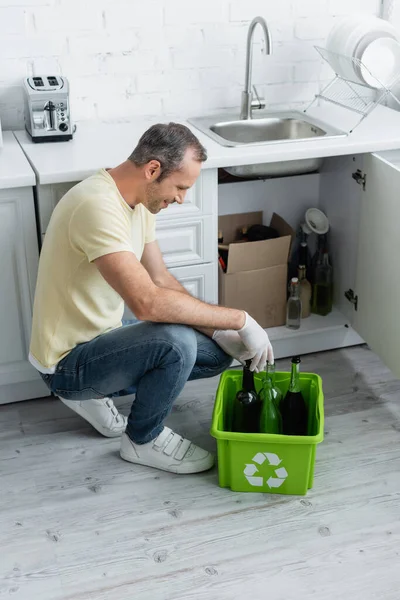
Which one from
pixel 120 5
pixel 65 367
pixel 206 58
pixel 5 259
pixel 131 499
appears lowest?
pixel 131 499

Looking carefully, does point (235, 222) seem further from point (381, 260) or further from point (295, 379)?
point (295, 379)

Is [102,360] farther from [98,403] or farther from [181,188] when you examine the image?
[181,188]

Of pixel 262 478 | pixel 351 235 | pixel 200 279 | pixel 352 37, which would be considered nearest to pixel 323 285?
pixel 351 235

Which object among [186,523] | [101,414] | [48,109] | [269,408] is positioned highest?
[48,109]

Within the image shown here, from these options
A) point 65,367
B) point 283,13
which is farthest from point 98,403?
point 283,13

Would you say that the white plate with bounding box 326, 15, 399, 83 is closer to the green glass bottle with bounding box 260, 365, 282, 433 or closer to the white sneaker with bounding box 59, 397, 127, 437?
the green glass bottle with bounding box 260, 365, 282, 433

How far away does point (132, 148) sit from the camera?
8.10 ft

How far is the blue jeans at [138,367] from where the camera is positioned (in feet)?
6.77

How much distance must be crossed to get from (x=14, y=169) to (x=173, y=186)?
54 cm

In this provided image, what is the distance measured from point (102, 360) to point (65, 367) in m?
0.11

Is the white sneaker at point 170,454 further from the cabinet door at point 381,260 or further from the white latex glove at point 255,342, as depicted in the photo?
the cabinet door at point 381,260

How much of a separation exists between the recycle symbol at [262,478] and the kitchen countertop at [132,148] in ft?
2.89

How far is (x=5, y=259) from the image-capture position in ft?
7.55

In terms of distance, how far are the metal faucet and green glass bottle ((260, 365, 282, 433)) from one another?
1069 mm
